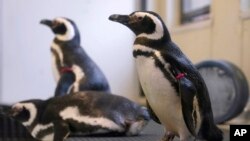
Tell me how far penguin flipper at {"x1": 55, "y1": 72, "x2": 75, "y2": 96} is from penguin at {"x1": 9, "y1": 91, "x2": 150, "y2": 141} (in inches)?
13.7

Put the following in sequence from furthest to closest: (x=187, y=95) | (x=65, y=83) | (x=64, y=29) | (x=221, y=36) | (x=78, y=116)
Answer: (x=221, y=36) → (x=64, y=29) → (x=65, y=83) → (x=78, y=116) → (x=187, y=95)

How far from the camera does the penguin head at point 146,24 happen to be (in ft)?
2.13

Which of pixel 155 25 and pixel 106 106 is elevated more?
pixel 155 25

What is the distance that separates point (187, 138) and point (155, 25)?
0.17 meters

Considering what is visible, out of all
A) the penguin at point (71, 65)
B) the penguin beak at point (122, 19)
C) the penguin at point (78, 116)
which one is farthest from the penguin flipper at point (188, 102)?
the penguin at point (71, 65)

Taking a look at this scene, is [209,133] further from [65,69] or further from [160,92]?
[65,69]

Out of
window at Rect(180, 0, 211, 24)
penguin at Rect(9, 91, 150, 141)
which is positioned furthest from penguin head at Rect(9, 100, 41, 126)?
window at Rect(180, 0, 211, 24)

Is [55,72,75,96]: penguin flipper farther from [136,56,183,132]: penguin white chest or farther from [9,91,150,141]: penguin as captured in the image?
[136,56,183,132]: penguin white chest

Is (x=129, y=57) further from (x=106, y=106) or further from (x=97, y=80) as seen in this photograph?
(x=106, y=106)

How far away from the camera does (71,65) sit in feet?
4.52

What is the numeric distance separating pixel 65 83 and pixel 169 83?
Result: 787mm

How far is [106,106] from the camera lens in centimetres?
98

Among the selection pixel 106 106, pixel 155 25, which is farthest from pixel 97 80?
pixel 155 25

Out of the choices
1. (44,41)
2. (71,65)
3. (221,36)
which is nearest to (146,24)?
(71,65)
